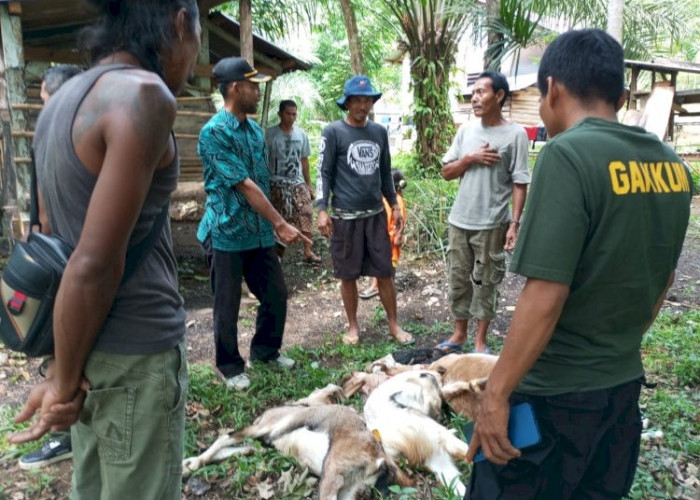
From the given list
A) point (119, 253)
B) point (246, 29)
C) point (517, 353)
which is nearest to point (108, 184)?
point (119, 253)

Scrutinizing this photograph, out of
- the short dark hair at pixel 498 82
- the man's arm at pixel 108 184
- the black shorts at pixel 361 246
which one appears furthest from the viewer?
the black shorts at pixel 361 246

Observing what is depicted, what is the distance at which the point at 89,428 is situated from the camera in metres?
1.53

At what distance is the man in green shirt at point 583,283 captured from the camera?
4.84ft

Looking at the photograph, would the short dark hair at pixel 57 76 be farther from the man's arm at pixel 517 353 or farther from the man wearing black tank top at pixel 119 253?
the man's arm at pixel 517 353

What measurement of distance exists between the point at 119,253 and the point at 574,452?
1321mm

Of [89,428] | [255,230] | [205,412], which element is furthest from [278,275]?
[89,428]

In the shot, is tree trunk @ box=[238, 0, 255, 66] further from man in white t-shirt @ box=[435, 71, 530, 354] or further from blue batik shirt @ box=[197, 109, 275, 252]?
man in white t-shirt @ box=[435, 71, 530, 354]

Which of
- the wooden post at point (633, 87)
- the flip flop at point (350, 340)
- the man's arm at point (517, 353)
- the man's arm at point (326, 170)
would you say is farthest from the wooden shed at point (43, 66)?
the man's arm at point (517, 353)

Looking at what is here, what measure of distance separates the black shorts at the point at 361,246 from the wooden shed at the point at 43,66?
2.83 meters

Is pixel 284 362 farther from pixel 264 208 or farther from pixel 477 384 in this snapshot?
pixel 477 384

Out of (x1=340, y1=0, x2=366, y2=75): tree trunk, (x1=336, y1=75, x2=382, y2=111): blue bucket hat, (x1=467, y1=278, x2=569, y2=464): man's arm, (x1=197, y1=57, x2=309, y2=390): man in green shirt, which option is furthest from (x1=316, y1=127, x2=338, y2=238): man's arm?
(x1=340, y1=0, x2=366, y2=75): tree trunk

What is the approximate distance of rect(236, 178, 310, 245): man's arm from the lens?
3576 mm

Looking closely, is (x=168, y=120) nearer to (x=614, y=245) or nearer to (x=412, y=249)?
(x=614, y=245)

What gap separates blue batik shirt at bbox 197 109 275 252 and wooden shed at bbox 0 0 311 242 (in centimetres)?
220
